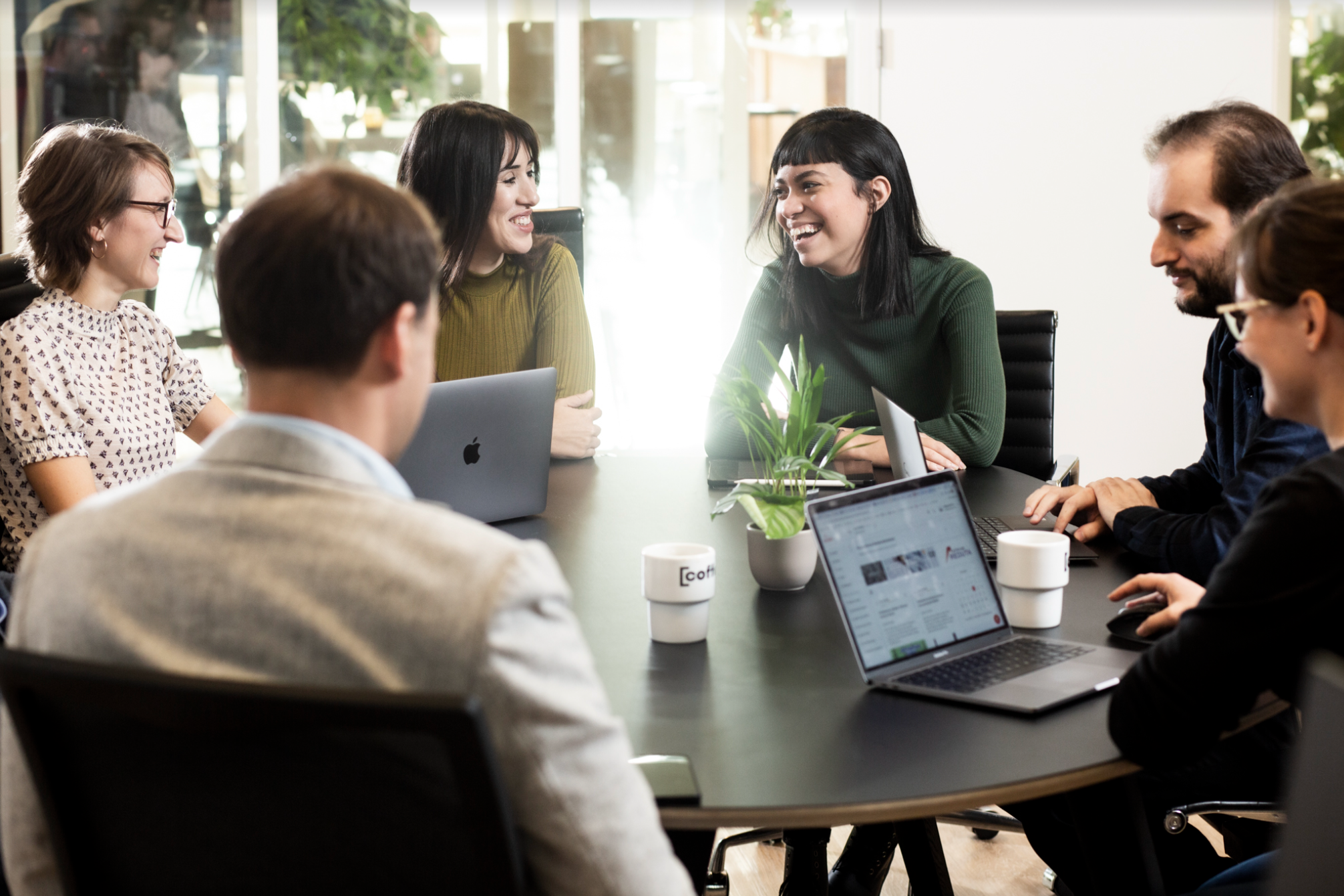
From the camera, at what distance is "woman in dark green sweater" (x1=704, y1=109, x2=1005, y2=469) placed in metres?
2.59

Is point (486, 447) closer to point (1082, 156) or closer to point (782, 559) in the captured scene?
point (782, 559)

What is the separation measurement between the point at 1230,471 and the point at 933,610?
33.3 inches

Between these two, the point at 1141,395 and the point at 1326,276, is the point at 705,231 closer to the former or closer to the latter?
the point at 1141,395

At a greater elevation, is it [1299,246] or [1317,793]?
[1299,246]

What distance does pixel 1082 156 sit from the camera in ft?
14.5

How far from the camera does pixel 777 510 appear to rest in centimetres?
148

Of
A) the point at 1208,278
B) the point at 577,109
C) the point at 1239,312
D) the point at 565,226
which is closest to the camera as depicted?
the point at 1239,312

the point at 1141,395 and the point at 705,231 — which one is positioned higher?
the point at 705,231

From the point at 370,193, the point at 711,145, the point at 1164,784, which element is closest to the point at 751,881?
the point at 1164,784

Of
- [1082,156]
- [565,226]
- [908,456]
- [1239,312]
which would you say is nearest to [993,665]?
[1239,312]

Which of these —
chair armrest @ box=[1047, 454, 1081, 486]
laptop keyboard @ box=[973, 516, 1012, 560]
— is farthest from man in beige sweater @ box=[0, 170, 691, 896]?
chair armrest @ box=[1047, 454, 1081, 486]

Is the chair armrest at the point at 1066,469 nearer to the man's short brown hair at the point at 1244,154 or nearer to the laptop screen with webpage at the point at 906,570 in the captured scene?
the man's short brown hair at the point at 1244,154

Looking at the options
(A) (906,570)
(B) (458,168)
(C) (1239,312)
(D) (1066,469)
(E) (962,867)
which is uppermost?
(B) (458,168)

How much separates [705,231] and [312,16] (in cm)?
179
